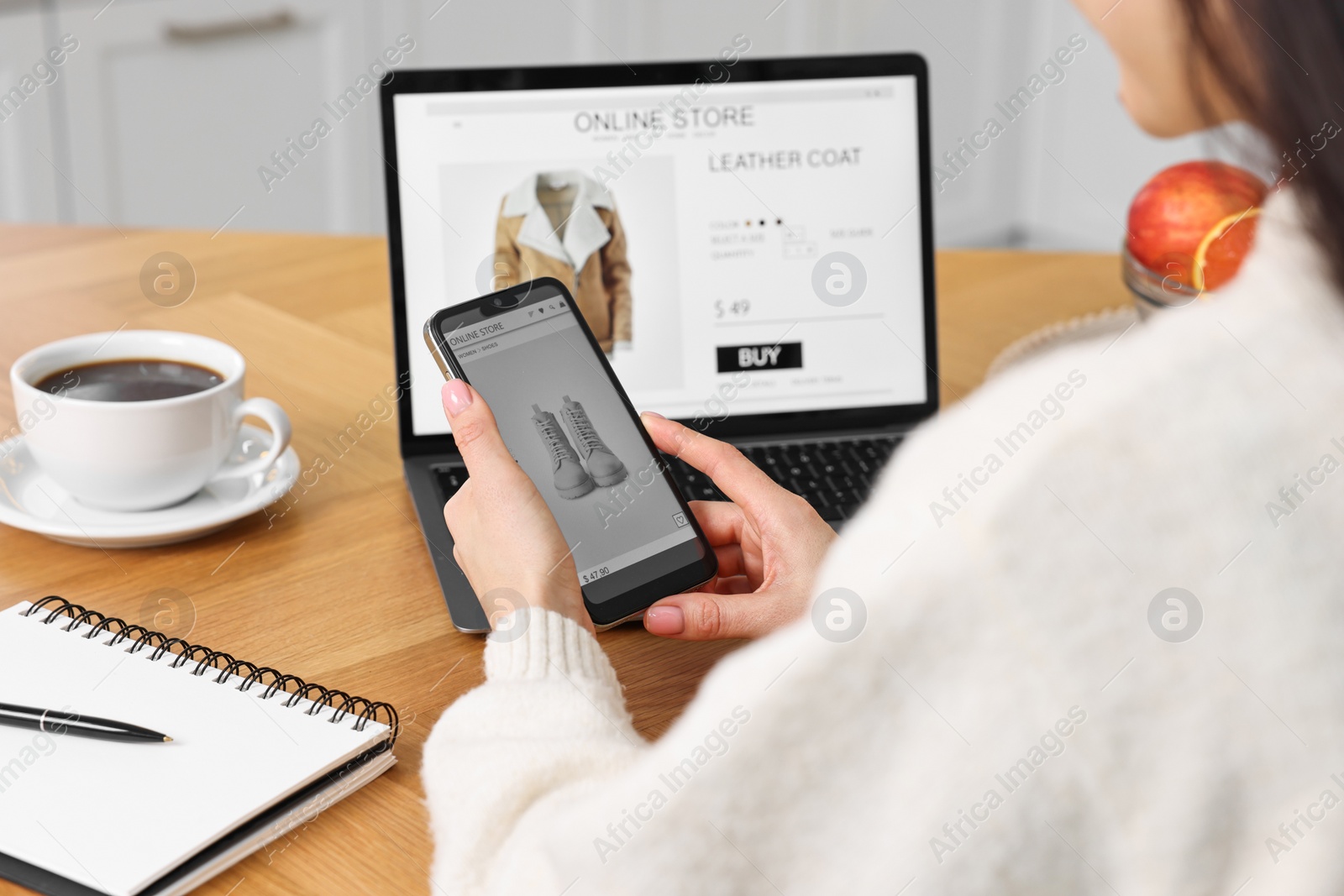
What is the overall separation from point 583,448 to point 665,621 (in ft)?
0.41

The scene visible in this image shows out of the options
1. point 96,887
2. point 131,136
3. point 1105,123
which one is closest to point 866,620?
point 96,887

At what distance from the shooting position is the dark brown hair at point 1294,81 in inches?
13.6

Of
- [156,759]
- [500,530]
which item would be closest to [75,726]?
[156,759]

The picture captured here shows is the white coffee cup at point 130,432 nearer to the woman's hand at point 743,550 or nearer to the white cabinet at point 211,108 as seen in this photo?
the woman's hand at point 743,550

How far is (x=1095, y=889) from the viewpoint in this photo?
388 millimetres

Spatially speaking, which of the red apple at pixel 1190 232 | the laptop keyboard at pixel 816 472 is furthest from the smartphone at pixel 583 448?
the red apple at pixel 1190 232

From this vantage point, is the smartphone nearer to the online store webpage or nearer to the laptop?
the online store webpage

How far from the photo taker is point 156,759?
530 millimetres

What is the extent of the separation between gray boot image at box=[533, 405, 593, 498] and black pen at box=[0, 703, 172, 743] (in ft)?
0.87

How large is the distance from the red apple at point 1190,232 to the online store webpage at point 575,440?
55 centimetres

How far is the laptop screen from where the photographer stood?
0.94 metres

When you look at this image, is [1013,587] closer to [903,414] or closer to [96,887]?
[96,887]

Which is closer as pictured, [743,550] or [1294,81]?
[1294,81]

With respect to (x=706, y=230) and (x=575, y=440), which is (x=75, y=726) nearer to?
(x=575, y=440)
